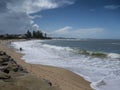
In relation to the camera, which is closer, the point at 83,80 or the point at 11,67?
the point at 11,67

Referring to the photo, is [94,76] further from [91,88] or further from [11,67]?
[11,67]

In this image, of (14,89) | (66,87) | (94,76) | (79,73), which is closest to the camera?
(14,89)

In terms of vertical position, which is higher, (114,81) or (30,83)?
(30,83)

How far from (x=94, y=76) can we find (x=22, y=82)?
718cm

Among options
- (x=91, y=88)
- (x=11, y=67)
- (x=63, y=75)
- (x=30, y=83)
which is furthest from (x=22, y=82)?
(x=63, y=75)

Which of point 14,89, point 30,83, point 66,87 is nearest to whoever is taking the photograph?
point 14,89

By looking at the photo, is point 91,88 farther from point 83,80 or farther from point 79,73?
point 79,73

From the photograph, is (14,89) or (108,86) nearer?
(14,89)

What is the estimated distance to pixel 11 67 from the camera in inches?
324

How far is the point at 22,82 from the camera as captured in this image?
5.28 metres

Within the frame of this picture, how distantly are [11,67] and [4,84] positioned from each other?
10.2 ft

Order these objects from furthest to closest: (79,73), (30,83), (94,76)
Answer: (79,73), (94,76), (30,83)

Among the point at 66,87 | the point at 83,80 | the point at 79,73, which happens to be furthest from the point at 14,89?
the point at 79,73

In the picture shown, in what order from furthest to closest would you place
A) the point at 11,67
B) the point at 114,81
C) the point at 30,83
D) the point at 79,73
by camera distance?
the point at 79,73
the point at 114,81
the point at 11,67
the point at 30,83
